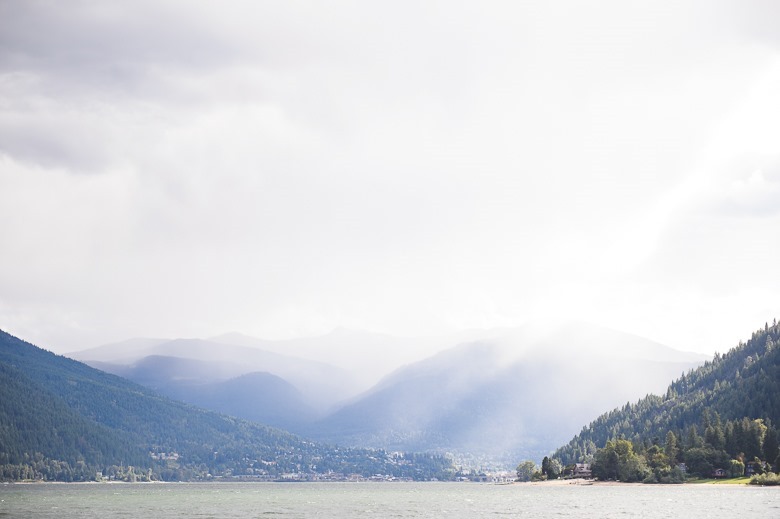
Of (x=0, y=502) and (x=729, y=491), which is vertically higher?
(x=729, y=491)

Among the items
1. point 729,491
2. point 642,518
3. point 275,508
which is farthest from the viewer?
point 729,491

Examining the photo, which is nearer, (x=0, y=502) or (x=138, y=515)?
(x=138, y=515)

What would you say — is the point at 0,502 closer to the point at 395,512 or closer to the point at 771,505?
the point at 395,512

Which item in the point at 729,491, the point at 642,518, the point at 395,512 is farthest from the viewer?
the point at 729,491

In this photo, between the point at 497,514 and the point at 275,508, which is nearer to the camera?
the point at 497,514

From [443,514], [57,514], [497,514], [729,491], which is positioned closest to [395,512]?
[443,514]

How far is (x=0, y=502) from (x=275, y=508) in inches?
2409

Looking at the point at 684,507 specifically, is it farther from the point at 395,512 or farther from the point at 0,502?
the point at 0,502

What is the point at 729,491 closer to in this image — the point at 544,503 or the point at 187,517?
the point at 544,503

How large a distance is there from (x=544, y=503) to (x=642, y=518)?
1961 inches

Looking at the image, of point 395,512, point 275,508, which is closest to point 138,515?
point 275,508

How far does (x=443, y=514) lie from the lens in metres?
152

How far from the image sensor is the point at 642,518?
130m

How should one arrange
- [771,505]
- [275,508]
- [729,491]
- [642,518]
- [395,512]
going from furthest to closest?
[729,491], [275,508], [395,512], [771,505], [642,518]
